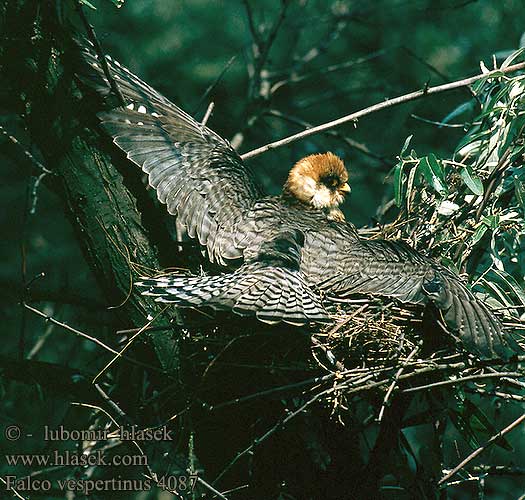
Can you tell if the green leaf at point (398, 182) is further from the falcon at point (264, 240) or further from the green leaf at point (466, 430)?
the green leaf at point (466, 430)

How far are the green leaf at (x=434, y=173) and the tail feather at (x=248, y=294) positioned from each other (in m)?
0.86

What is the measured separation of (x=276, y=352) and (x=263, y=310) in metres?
0.38

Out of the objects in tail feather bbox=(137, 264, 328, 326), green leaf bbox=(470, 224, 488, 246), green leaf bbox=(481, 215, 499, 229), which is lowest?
tail feather bbox=(137, 264, 328, 326)

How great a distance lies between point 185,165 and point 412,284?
1602mm

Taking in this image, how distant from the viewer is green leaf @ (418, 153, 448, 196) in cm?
433

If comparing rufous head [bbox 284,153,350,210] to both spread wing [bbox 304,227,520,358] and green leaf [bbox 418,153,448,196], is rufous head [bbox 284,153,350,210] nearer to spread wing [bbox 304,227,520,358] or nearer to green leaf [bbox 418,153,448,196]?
spread wing [bbox 304,227,520,358]

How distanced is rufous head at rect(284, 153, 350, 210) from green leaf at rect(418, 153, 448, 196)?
47.1 inches

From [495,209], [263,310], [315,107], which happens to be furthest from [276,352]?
[315,107]

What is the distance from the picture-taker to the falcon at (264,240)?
3928mm

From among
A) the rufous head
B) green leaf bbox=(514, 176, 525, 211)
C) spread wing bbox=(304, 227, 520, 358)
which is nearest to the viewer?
spread wing bbox=(304, 227, 520, 358)

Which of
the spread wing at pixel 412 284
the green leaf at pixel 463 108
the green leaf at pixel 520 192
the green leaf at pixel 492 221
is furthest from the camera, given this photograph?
the green leaf at pixel 463 108

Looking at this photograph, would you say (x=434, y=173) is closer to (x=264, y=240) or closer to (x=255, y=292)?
(x=264, y=240)

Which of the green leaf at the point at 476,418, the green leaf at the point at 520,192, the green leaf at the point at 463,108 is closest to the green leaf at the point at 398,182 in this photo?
the green leaf at the point at 520,192

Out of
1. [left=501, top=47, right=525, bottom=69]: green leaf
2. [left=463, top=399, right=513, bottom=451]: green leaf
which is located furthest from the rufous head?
[left=463, top=399, right=513, bottom=451]: green leaf
